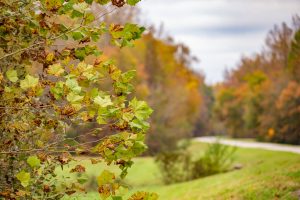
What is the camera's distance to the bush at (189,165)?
21.8m

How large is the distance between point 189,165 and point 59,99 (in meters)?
19.5

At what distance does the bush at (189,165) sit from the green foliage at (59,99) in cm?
1692

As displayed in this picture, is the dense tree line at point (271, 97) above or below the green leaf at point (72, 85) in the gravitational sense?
above

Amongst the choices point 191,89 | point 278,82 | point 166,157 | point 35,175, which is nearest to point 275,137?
point 278,82

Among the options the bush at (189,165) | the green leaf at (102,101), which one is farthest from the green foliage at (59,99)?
the bush at (189,165)

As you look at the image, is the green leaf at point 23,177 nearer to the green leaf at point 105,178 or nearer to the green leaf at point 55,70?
the green leaf at point 105,178

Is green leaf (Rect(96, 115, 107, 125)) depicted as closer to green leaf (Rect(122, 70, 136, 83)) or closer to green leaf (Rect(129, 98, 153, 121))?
green leaf (Rect(129, 98, 153, 121))

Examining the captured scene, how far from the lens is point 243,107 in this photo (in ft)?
188

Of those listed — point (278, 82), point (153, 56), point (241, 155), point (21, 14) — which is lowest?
point (241, 155)

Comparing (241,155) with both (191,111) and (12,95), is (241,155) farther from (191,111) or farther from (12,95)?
(12,95)

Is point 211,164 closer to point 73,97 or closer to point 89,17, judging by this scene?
point 89,17

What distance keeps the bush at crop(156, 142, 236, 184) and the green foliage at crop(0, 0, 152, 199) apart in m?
16.9

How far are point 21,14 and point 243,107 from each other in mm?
54621

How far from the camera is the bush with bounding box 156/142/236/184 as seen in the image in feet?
71.7
